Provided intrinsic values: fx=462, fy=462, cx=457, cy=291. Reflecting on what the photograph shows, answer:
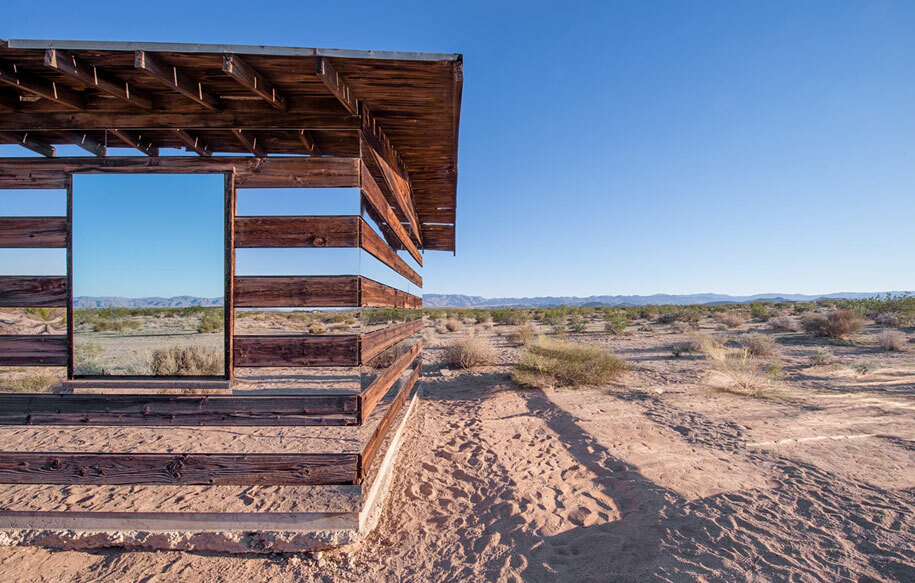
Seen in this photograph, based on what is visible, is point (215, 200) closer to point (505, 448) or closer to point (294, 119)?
point (294, 119)

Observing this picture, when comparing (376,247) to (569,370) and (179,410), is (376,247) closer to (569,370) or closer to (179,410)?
(179,410)

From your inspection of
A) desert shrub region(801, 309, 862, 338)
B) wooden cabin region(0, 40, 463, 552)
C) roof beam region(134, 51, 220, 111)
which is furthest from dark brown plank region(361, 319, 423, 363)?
desert shrub region(801, 309, 862, 338)

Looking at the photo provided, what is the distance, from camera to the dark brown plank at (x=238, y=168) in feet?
10.4

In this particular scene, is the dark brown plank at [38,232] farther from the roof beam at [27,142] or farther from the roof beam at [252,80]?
the roof beam at [252,80]

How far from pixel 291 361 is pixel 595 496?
268 cm

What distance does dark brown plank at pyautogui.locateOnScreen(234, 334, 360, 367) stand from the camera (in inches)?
122

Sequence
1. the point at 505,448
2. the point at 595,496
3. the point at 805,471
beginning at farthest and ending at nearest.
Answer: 1. the point at 505,448
2. the point at 805,471
3. the point at 595,496

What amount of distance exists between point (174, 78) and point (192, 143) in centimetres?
90

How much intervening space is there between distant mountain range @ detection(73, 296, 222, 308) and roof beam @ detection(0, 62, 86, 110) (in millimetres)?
1337

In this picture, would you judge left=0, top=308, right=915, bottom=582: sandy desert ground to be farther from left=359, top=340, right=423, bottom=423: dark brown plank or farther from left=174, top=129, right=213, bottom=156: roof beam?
left=174, top=129, right=213, bottom=156: roof beam

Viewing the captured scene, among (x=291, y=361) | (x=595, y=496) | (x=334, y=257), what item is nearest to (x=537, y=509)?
(x=595, y=496)

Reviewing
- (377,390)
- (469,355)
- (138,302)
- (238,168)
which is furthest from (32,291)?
(469,355)

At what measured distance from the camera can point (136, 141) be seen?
3.58 m

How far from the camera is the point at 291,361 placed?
3.11m
